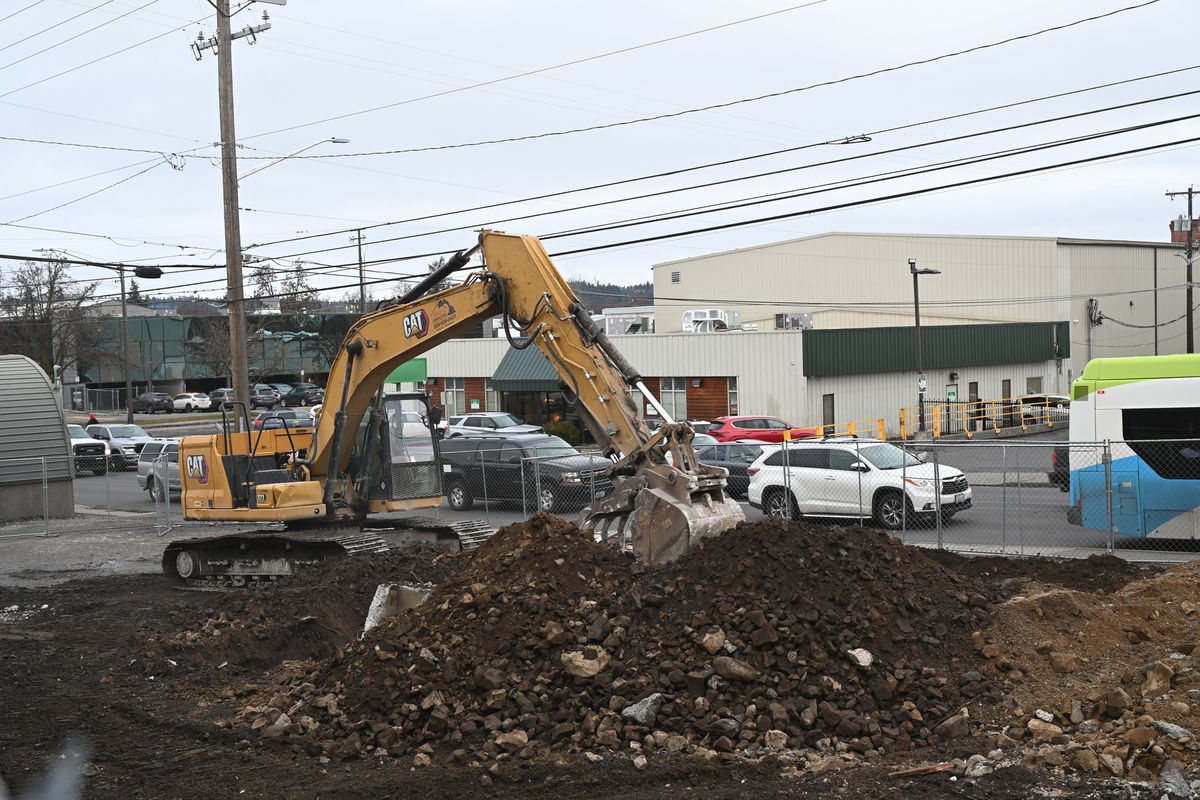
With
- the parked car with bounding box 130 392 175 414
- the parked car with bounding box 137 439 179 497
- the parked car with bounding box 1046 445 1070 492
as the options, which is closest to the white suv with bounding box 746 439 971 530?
the parked car with bounding box 1046 445 1070 492

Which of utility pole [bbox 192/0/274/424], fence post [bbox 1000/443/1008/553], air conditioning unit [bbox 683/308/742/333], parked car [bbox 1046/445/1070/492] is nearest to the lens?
fence post [bbox 1000/443/1008/553]

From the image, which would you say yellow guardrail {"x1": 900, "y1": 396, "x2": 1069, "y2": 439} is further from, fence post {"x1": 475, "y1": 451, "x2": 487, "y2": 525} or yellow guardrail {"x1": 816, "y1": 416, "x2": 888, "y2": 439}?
fence post {"x1": 475, "y1": 451, "x2": 487, "y2": 525}

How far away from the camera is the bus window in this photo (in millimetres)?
16672

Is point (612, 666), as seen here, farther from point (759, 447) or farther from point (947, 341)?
point (947, 341)

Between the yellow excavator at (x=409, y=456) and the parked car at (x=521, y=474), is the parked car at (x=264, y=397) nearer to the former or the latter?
the parked car at (x=521, y=474)

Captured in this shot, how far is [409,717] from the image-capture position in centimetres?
910

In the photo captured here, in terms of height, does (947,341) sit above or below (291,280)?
below

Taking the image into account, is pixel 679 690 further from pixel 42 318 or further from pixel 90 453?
pixel 42 318

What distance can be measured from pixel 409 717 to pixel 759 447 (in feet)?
58.3

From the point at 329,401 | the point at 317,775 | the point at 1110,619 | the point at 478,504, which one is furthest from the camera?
the point at 478,504

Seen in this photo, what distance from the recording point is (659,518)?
10.7 m

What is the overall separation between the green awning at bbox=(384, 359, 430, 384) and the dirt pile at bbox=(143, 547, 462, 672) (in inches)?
1166

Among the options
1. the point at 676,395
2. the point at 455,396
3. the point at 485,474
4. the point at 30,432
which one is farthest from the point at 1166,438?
the point at 455,396

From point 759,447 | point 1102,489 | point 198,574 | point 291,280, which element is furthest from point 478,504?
point 291,280
